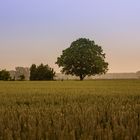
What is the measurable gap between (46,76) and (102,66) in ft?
43.0

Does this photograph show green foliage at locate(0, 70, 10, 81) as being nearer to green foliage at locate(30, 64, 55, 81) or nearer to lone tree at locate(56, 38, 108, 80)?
green foliage at locate(30, 64, 55, 81)

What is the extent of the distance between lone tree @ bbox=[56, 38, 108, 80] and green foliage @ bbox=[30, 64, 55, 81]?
18.4 ft

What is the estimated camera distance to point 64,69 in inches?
3772

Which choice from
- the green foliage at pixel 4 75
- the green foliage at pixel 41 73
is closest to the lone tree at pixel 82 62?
the green foliage at pixel 41 73

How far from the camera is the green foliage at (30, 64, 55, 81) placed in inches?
3536

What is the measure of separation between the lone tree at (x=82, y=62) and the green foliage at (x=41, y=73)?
5612mm

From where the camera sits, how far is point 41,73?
3563 inches

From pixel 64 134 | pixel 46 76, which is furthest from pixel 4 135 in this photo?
pixel 46 76

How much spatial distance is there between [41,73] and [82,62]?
33.0 feet

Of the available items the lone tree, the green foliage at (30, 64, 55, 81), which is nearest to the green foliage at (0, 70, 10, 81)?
the green foliage at (30, 64, 55, 81)

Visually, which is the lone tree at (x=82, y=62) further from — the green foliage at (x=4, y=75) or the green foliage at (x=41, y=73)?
the green foliage at (x=4, y=75)

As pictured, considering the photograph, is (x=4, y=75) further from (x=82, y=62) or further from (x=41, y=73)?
(x=82, y=62)

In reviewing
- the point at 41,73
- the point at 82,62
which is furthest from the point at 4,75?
the point at 82,62

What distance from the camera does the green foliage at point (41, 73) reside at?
89.8 metres
